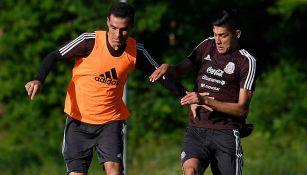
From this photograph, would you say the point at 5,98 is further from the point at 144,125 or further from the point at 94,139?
the point at 94,139

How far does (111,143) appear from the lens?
9.98 metres

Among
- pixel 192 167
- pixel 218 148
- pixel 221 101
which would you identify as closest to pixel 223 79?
pixel 221 101

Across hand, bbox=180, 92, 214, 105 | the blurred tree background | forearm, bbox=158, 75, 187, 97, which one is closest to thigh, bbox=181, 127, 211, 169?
forearm, bbox=158, 75, 187, 97

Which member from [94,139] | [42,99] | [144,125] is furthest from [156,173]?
[94,139]

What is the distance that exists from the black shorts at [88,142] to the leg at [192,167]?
2.51ft

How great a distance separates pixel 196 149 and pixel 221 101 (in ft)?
1.73

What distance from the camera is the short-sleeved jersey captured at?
381 inches

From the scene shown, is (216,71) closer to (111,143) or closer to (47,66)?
(111,143)

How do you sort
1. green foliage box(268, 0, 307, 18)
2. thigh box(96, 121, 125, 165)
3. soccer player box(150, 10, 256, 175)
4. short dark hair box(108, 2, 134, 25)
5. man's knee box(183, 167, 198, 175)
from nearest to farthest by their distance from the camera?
man's knee box(183, 167, 198, 175) < soccer player box(150, 10, 256, 175) < short dark hair box(108, 2, 134, 25) < thigh box(96, 121, 125, 165) < green foliage box(268, 0, 307, 18)

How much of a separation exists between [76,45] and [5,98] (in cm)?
1249

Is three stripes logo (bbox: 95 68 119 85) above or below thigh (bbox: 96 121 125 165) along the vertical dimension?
above

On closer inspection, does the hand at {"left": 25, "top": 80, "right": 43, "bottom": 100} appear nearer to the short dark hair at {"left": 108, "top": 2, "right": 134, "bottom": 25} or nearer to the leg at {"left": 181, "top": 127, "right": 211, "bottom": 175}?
the short dark hair at {"left": 108, "top": 2, "right": 134, "bottom": 25}

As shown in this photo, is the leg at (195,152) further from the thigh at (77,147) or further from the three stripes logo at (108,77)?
the thigh at (77,147)

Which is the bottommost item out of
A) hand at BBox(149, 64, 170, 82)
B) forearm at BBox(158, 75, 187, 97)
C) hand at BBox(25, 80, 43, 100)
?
forearm at BBox(158, 75, 187, 97)
